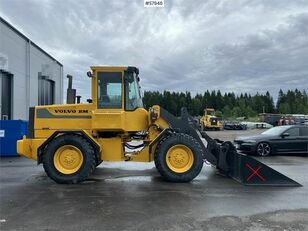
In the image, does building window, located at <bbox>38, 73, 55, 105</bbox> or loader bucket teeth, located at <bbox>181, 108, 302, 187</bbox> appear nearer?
loader bucket teeth, located at <bbox>181, 108, 302, 187</bbox>

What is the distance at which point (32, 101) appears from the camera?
2534 centimetres

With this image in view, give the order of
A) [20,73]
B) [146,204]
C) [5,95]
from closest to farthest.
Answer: [146,204]
[5,95]
[20,73]

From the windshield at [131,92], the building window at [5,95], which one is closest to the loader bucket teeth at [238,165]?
the windshield at [131,92]

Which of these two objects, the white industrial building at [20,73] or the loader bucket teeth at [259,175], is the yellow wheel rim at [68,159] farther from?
the white industrial building at [20,73]

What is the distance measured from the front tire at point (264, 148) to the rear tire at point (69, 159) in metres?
8.96

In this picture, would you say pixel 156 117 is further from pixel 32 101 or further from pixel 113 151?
pixel 32 101

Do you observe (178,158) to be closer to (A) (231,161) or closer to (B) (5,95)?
(A) (231,161)

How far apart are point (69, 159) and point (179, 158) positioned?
9.36 feet

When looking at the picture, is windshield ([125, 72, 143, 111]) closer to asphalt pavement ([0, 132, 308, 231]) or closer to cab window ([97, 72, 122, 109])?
cab window ([97, 72, 122, 109])

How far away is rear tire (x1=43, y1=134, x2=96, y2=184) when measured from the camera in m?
9.42

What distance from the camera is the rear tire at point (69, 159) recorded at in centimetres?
942

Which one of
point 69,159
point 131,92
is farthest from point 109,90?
point 69,159

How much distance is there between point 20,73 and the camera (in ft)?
75.6

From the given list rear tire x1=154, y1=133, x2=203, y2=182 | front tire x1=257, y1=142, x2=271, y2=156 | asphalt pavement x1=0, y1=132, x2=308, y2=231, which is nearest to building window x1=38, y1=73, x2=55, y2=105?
front tire x1=257, y1=142, x2=271, y2=156
